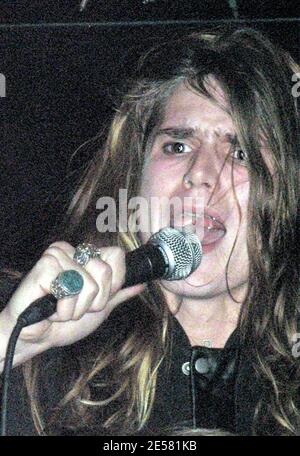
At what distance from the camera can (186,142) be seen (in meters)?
1.33

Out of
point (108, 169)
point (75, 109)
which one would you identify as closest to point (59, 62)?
point (75, 109)

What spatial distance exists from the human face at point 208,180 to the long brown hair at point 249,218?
0.07 feet

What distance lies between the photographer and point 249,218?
1.30 meters

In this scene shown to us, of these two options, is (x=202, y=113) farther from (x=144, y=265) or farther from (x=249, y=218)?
(x=144, y=265)

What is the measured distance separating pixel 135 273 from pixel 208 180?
1.49 feet

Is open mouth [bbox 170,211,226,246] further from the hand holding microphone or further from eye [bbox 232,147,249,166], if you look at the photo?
the hand holding microphone

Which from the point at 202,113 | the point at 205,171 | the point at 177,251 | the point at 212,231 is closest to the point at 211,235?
the point at 212,231

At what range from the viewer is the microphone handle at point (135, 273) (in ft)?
2.53

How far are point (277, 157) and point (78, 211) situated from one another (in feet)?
1.37

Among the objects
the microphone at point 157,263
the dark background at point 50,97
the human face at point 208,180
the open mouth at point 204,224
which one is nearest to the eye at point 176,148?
the human face at point 208,180

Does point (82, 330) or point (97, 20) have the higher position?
point (97, 20)

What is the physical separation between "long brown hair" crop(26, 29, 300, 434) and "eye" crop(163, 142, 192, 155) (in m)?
0.07
